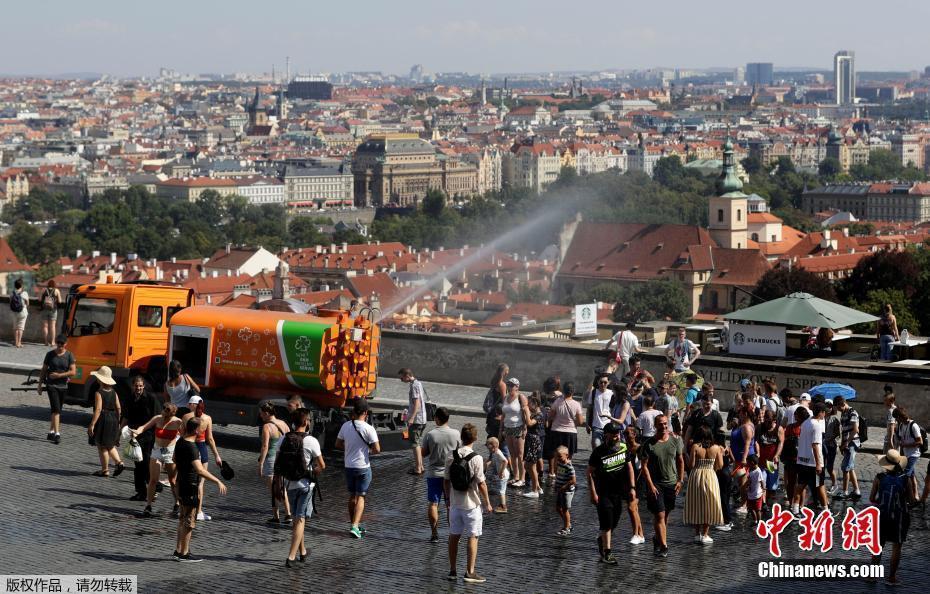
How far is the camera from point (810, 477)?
1105cm

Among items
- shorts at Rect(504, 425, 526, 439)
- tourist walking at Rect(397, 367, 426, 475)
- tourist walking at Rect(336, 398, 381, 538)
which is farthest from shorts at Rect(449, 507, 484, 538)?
tourist walking at Rect(397, 367, 426, 475)

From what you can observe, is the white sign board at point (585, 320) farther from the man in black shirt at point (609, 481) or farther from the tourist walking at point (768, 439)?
the man in black shirt at point (609, 481)

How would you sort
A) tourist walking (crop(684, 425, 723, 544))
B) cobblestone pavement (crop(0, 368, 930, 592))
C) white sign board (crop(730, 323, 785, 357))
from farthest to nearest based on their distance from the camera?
1. white sign board (crop(730, 323, 785, 357))
2. tourist walking (crop(684, 425, 723, 544))
3. cobblestone pavement (crop(0, 368, 930, 592))

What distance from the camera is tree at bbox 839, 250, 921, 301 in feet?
168

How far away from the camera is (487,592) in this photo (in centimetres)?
920

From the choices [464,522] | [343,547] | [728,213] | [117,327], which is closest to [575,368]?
[117,327]

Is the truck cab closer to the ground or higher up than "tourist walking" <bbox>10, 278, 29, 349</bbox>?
higher up

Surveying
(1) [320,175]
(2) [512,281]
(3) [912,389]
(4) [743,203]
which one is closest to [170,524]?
(3) [912,389]

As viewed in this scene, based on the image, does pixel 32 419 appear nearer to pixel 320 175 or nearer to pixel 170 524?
pixel 170 524

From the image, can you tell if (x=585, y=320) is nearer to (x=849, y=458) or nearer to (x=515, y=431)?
(x=515, y=431)

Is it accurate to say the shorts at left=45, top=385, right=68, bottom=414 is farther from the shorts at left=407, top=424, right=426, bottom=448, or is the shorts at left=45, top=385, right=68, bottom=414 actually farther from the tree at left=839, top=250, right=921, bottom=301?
the tree at left=839, top=250, right=921, bottom=301

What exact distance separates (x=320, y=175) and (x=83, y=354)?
165 m

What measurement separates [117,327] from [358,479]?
473 cm

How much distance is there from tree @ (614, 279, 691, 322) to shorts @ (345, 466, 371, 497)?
177 feet
